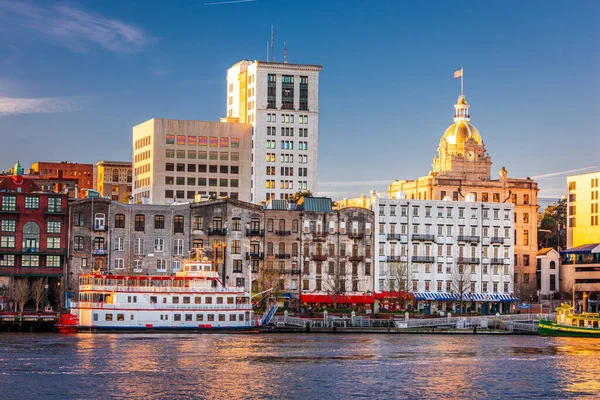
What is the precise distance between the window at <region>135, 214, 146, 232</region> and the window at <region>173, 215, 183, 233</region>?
4.07 meters

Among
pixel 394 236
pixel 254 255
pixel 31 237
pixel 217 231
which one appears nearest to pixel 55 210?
pixel 31 237

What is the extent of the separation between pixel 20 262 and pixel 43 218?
607cm

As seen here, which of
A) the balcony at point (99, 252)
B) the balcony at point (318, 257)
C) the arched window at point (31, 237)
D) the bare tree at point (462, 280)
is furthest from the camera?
the bare tree at point (462, 280)

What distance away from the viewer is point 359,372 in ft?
315

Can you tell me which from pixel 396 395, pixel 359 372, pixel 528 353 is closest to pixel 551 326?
pixel 528 353

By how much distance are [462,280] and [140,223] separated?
1822 inches

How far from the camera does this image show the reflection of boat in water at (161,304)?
5123 inches

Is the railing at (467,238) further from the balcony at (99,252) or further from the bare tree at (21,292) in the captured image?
the bare tree at (21,292)

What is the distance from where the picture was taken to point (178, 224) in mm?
154250

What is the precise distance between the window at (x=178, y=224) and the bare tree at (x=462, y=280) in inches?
1567

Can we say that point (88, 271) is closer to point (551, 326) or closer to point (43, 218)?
point (43, 218)

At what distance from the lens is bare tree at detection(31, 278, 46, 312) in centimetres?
14438

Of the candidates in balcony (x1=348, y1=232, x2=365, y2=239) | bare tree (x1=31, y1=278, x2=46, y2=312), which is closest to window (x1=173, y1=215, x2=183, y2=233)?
bare tree (x1=31, y1=278, x2=46, y2=312)

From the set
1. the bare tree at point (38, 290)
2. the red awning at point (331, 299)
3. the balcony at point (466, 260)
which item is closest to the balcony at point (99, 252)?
the bare tree at point (38, 290)
